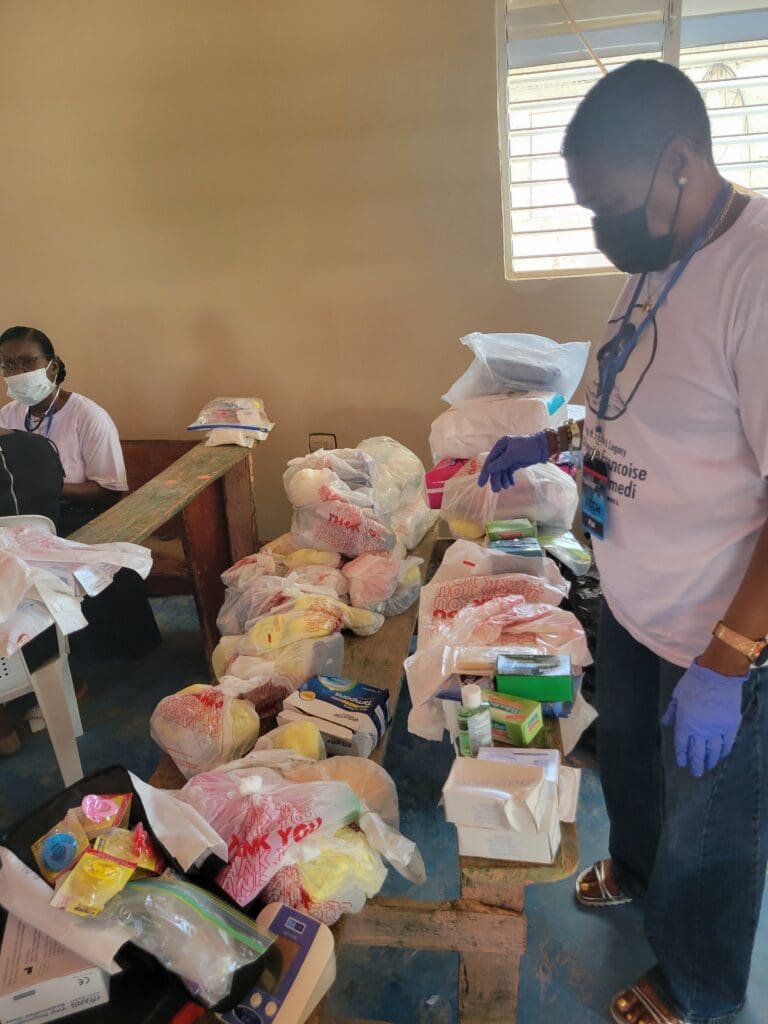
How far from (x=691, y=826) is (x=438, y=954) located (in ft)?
2.38

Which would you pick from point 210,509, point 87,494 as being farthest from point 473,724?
point 87,494

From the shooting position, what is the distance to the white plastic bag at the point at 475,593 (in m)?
1.56

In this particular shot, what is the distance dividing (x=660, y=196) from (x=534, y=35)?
82.7 inches

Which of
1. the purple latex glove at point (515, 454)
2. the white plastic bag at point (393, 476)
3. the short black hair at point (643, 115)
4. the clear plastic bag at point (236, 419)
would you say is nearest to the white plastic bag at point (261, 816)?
the purple latex glove at point (515, 454)

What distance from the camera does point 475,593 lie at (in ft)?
5.31

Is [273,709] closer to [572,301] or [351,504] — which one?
[351,504]

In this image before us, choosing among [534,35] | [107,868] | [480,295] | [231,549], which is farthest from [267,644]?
[534,35]

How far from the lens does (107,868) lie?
95 centimetres

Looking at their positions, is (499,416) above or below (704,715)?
above

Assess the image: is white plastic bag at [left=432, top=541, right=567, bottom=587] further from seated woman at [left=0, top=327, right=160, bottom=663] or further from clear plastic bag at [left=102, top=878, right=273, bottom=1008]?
seated woman at [left=0, top=327, right=160, bottom=663]

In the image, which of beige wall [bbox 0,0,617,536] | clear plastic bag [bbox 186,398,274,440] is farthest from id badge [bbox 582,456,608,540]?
beige wall [bbox 0,0,617,536]

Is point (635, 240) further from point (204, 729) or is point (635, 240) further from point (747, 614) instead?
point (204, 729)

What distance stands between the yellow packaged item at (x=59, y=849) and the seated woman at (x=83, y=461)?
175 centimetres

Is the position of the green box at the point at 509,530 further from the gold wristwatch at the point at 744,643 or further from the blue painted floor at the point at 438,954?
the gold wristwatch at the point at 744,643
